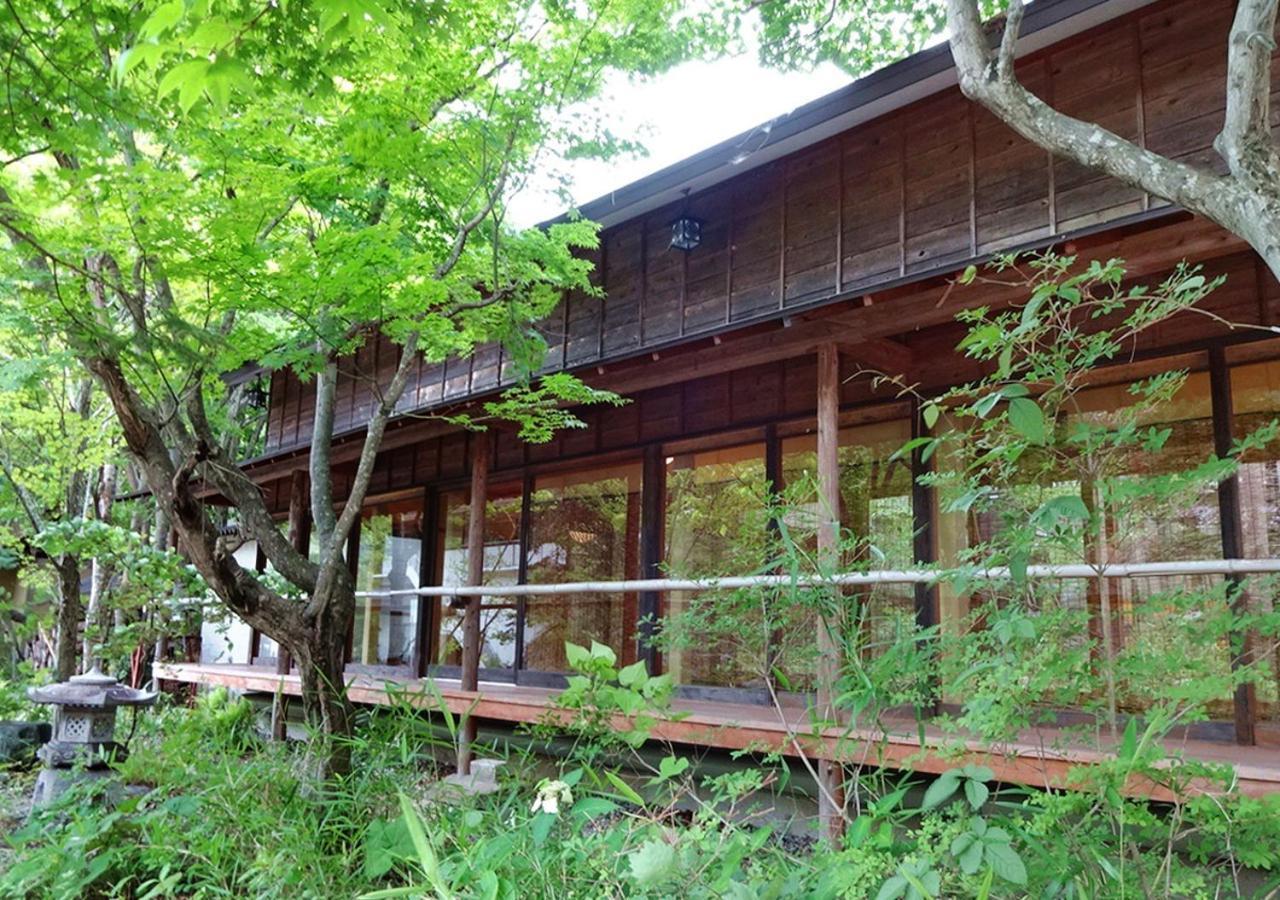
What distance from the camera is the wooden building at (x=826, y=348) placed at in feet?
16.2

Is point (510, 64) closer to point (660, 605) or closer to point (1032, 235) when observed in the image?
point (1032, 235)

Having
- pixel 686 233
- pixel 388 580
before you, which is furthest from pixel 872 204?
pixel 388 580

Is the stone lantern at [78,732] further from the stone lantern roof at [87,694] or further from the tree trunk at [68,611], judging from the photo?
the tree trunk at [68,611]

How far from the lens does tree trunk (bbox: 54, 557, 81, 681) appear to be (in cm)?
1023

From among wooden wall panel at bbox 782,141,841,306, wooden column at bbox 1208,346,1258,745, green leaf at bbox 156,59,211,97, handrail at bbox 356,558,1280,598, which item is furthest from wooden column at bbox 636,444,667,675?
green leaf at bbox 156,59,211,97

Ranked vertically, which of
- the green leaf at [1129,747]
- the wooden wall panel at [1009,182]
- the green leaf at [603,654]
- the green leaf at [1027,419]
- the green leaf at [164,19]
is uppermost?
the wooden wall panel at [1009,182]

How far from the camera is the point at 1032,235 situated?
509 cm

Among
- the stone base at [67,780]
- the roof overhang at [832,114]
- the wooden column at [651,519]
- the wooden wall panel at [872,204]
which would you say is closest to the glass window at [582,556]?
the wooden column at [651,519]

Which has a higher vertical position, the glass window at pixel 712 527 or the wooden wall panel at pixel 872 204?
the wooden wall panel at pixel 872 204

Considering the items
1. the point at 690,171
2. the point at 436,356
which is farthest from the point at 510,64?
the point at 436,356

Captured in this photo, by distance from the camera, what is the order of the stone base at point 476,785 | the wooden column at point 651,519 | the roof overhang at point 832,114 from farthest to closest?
1. the wooden column at point 651,519
2. the roof overhang at point 832,114
3. the stone base at point 476,785

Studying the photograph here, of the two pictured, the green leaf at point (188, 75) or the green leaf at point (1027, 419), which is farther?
the green leaf at point (188, 75)

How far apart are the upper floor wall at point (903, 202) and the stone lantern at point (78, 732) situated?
9.11 ft

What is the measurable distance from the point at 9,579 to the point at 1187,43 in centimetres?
2642
